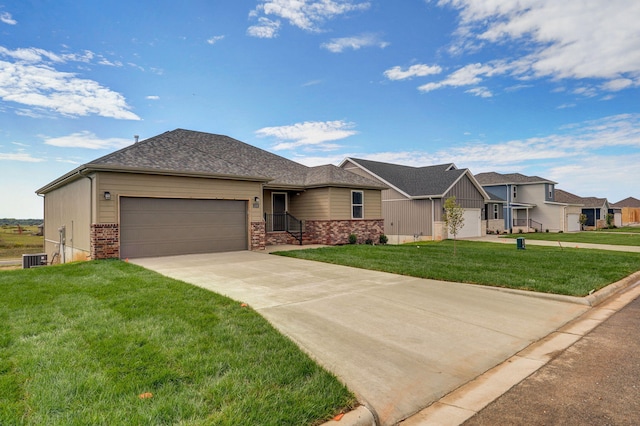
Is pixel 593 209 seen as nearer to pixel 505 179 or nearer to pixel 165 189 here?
pixel 505 179

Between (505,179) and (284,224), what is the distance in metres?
27.8

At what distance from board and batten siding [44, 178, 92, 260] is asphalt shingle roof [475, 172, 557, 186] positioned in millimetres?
34521

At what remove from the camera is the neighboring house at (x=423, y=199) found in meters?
24.2

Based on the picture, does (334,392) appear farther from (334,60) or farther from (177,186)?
(334,60)

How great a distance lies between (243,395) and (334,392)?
78 cm

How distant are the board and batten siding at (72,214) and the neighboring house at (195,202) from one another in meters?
0.04

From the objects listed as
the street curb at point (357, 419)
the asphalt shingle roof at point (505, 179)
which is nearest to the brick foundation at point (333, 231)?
the street curb at point (357, 419)

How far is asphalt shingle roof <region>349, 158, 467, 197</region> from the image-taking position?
24.8m

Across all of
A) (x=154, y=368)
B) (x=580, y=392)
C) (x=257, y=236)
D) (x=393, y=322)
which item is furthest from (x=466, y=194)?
(x=154, y=368)

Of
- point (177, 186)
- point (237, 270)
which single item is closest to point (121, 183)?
point (177, 186)

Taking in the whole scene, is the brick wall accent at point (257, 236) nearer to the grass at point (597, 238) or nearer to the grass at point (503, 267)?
the grass at point (503, 267)

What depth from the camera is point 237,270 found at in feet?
32.3

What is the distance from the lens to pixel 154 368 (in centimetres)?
340

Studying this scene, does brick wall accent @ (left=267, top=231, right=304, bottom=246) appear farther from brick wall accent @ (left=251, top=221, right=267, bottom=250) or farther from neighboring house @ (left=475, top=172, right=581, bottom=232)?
neighboring house @ (left=475, top=172, right=581, bottom=232)
